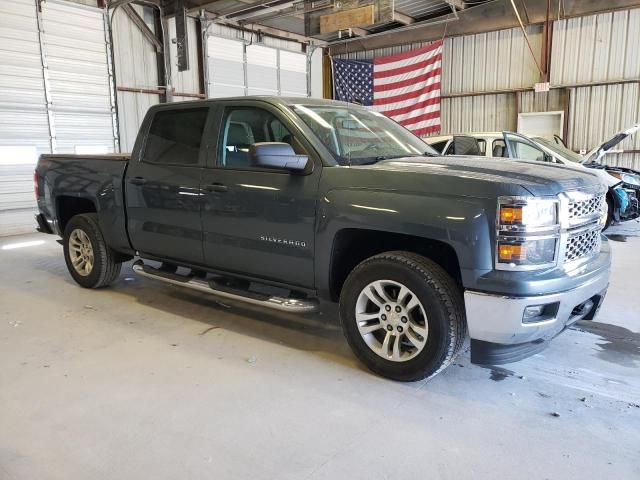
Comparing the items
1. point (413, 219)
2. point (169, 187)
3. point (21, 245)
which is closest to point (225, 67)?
point (21, 245)

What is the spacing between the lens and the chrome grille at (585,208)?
112 inches

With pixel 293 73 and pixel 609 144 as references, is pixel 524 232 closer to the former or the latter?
pixel 609 144

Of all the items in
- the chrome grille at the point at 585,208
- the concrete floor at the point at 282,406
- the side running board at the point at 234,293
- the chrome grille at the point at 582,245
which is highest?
the chrome grille at the point at 585,208

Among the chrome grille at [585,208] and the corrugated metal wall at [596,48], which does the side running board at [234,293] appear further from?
the corrugated metal wall at [596,48]

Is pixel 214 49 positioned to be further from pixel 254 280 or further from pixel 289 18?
pixel 254 280

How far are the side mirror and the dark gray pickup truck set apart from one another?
0.01 m

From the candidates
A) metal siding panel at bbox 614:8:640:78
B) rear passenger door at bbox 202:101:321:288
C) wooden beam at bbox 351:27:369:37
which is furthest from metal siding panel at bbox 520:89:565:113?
rear passenger door at bbox 202:101:321:288

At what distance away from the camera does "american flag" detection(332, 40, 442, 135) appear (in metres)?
14.5

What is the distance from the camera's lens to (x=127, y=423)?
2.69 meters

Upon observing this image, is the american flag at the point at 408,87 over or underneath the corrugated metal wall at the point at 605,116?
over

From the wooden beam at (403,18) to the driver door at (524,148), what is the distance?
21.4 ft

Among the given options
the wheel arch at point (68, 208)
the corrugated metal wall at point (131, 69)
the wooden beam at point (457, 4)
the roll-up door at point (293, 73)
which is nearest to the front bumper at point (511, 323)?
the wheel arch at point (68, 208)

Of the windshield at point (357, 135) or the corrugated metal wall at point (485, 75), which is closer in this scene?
the windshield at point (357, 135)

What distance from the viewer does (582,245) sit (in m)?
2.99
